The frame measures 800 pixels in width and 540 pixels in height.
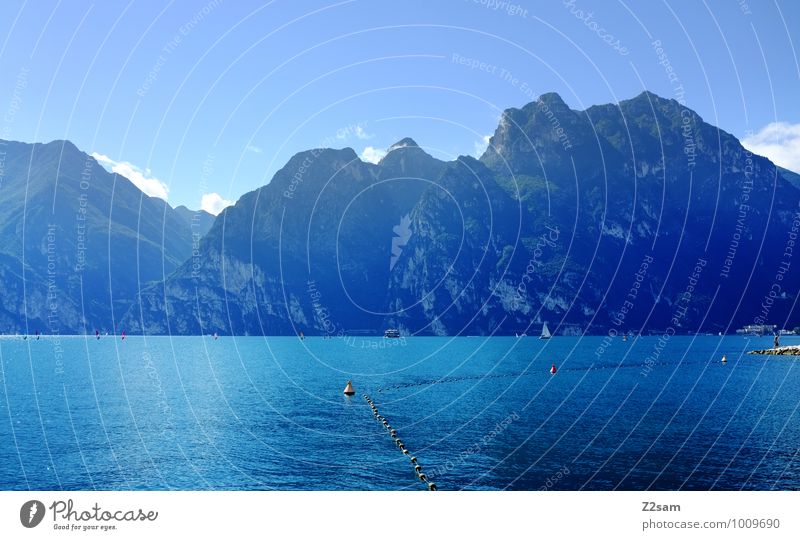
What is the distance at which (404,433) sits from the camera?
64.5 metres

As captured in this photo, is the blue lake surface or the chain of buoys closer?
the chain of buoys

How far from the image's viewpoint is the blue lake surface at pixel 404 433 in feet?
149

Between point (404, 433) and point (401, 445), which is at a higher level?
point (401, 445)

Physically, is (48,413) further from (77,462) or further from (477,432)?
(477,432)

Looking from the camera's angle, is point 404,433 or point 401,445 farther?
point 404,433

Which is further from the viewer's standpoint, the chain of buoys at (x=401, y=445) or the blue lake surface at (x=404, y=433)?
the blue lake surface at (x=404, y=433)

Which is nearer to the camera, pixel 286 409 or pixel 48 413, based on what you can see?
pixel 48 413

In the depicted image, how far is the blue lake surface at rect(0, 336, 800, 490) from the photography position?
149 ft

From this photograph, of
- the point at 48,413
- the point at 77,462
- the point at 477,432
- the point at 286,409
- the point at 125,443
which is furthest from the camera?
the point at 286,409
